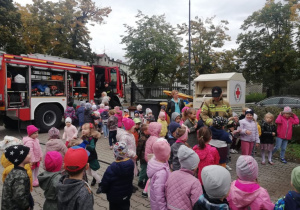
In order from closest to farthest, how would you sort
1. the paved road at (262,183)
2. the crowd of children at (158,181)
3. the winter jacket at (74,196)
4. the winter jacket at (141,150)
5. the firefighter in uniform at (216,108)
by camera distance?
the crowd of children at (158,181) < the winter jacket at (74,196) < the paved road at (262,183) < the winter jacket at (141,150) < the firefighter in uniform at (216,108)

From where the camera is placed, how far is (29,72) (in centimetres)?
879

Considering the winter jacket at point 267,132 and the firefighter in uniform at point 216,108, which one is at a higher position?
the firefighter in uniform at point 216,108

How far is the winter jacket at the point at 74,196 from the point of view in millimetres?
2029

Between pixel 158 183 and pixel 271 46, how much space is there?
21.3 meters

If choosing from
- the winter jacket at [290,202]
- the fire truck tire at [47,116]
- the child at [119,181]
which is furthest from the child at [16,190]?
the fire truck tire at [47,116]

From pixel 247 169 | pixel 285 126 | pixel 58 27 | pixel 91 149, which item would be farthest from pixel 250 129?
pixel 58 27

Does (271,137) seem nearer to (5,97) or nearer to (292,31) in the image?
(5,97)

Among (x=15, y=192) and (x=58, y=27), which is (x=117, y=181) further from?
(x=58, y=27)

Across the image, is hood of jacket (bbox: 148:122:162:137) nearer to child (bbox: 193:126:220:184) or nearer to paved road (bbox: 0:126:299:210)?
child (bbox: 193:126:220:184)

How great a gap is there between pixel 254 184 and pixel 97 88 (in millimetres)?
11184

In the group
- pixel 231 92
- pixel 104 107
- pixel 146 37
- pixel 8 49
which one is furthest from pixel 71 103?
pixel 146 37

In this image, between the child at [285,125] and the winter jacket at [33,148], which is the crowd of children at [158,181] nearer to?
the winter jacket at [33,148]

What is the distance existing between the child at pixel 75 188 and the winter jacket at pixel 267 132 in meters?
4.94

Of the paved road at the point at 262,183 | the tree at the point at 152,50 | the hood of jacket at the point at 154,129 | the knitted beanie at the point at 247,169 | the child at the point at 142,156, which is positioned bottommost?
the paved road at the point at 262,183
